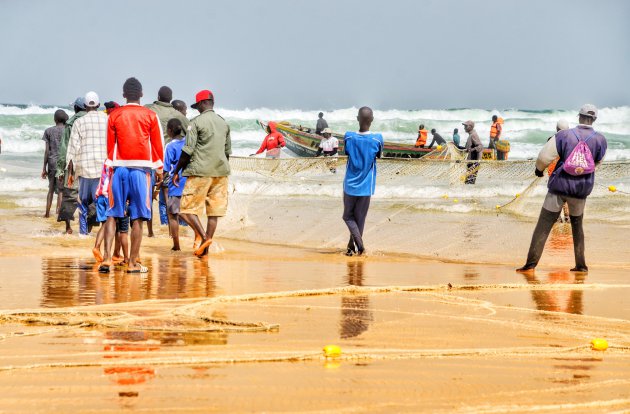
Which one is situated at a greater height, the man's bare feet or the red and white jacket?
the red and white jacket

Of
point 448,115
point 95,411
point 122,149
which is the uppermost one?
point 448,115

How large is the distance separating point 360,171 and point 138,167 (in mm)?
A: 2841

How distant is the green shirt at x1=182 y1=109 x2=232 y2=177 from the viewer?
9.93 metres

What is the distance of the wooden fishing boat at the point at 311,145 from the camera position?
3177cm

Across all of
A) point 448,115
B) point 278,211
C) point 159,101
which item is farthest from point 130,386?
point 448,115

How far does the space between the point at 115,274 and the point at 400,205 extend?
11.4 meters

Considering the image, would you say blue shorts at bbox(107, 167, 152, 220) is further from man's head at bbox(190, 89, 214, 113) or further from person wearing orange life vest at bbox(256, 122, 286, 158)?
person wearing orange life vest at bbox(256, 122, 286, 158)

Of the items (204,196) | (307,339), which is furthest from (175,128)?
(307,339)

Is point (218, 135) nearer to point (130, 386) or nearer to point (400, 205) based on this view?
point (130, 386)

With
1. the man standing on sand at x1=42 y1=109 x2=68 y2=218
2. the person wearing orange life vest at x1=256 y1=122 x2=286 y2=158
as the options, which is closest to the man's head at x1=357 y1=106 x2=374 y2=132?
the man standing on sand at x1=42 y1=109 x2=68 y2=218

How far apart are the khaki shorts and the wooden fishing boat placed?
1987cm

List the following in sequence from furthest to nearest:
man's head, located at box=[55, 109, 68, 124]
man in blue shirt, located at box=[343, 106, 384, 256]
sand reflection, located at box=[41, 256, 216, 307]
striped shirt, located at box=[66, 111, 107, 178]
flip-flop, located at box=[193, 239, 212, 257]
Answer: man's head, located at box=[55, 109, 68, 124], man in blue shirt, located at box=[343, 106, 384, 256], flip-flop, located at box=[193, 239, 212, 257], striped shirt, located at box=[66, 111, 107, 178], sand reflection, located at box=[41, 256, 216, 307]

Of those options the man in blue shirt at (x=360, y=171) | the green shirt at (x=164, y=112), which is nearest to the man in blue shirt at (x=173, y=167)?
the green shirt at (x=164, y=112)

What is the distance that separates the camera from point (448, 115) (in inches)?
2761
